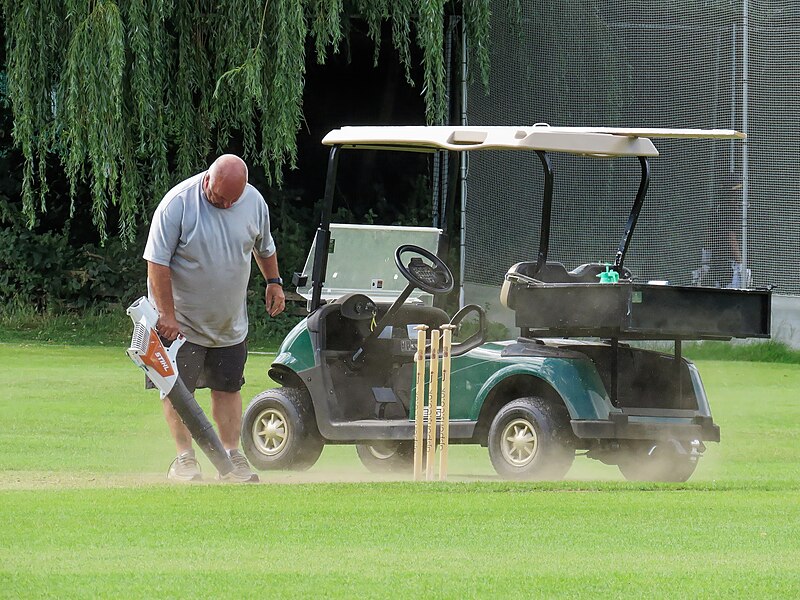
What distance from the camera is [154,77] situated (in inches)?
704

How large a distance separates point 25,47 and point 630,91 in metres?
8.18

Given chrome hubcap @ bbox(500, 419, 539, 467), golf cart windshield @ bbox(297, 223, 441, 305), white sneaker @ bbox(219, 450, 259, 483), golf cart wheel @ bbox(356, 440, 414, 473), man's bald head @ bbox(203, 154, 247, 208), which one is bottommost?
golf cart wheel @ bbox(356, 440, 414, 473)

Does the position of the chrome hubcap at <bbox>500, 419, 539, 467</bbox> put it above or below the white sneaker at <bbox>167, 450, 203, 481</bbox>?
above

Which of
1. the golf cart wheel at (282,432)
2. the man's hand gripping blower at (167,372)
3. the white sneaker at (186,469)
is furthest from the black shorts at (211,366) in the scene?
the golf cart wheel at (282,432)

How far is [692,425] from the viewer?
9359 millimetres

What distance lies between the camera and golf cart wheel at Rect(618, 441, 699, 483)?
30.9 ft

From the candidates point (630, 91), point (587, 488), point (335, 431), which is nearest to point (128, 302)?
point (630, 91)

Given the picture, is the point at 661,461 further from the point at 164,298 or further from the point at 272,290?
the point at 164,298

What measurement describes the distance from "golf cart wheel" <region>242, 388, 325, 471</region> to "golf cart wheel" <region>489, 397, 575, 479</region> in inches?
53.7

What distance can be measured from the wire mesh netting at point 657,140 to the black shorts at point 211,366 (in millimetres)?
11453

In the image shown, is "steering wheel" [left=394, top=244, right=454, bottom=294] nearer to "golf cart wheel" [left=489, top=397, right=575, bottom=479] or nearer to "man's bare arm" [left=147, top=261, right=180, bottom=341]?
"golf cart wheel" [left=489, top=397, right=575, bottom=479]

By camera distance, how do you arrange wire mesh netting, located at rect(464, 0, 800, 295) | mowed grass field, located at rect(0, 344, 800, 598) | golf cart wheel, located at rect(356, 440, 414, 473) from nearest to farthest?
1. mowed grass field, located at rect(0, 344, 800, 598)
2. golf cart wheel, located at rect(356, 440, 414, 473)
3. wire mesh netting, located at rect(464, 0, 800, 295)

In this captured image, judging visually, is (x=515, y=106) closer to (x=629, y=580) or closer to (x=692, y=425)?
(x=692, y=425)

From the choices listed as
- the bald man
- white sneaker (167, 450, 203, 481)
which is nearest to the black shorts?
the bald man
